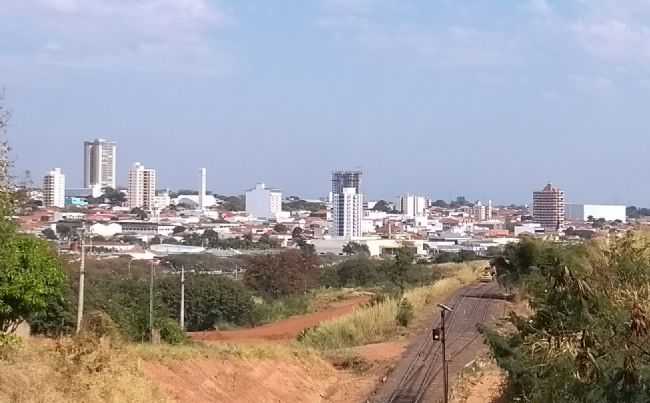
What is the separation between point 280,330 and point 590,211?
358 feet

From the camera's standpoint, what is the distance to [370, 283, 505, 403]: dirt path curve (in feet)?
75.2

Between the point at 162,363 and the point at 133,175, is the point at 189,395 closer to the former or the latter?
the point at 162,363

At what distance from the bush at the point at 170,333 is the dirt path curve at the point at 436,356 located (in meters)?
5.38

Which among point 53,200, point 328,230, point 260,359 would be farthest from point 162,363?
point 328,230

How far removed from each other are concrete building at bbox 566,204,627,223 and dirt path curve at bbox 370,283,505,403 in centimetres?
9830

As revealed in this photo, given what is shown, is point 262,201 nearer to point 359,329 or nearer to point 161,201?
point 161,201

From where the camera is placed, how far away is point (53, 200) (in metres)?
101

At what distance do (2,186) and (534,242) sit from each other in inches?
1082

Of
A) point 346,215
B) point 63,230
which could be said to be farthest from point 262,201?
point 63,230

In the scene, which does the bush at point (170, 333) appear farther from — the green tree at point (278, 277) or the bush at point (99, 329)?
the green tree at point (278, 277)

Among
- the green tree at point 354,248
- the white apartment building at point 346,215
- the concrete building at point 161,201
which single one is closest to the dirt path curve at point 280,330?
the green tree at point 354,248

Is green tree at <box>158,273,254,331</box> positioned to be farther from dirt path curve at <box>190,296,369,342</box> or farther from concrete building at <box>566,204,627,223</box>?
concrete building at <box>566,204,627,223</box>

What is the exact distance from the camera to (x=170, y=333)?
26.0 m

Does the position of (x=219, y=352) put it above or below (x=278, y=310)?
above
